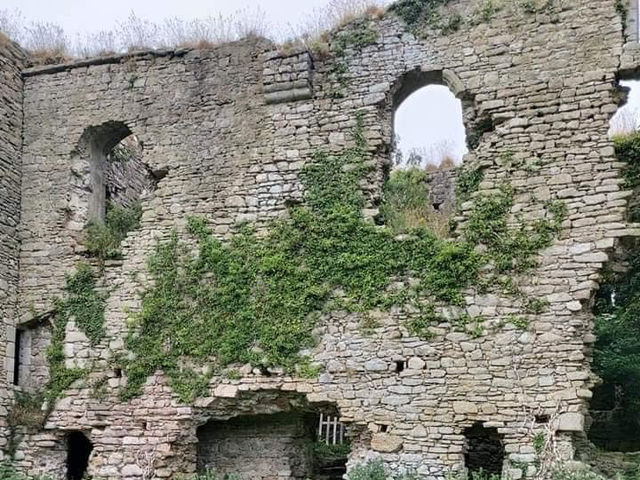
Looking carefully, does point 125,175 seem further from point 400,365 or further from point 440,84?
point 400,365

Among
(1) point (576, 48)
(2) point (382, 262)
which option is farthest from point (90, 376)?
(1) point (576, 48)

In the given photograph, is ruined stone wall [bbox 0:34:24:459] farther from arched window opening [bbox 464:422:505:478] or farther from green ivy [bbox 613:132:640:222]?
green ivy [bbox 613:132:640:222]

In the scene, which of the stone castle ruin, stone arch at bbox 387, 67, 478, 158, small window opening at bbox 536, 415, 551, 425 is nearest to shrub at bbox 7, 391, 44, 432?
the stone castle ruin

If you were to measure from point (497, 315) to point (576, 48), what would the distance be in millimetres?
3631

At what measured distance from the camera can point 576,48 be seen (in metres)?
10.2

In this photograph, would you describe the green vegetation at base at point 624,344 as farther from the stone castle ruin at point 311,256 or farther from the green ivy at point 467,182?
the green ivy at point 467,182

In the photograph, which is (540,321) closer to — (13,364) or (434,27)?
(434,27)

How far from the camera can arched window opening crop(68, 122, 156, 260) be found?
464 inches

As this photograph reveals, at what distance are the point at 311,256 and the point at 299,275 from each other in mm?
305

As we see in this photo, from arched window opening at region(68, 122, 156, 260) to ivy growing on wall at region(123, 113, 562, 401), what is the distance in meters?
1.04

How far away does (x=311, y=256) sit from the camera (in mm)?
10594

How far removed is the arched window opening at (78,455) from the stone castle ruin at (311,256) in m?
0.04

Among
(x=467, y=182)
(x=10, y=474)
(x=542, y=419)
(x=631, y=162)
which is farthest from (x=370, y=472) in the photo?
(x=631, y=162)

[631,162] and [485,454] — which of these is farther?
[631,162]
